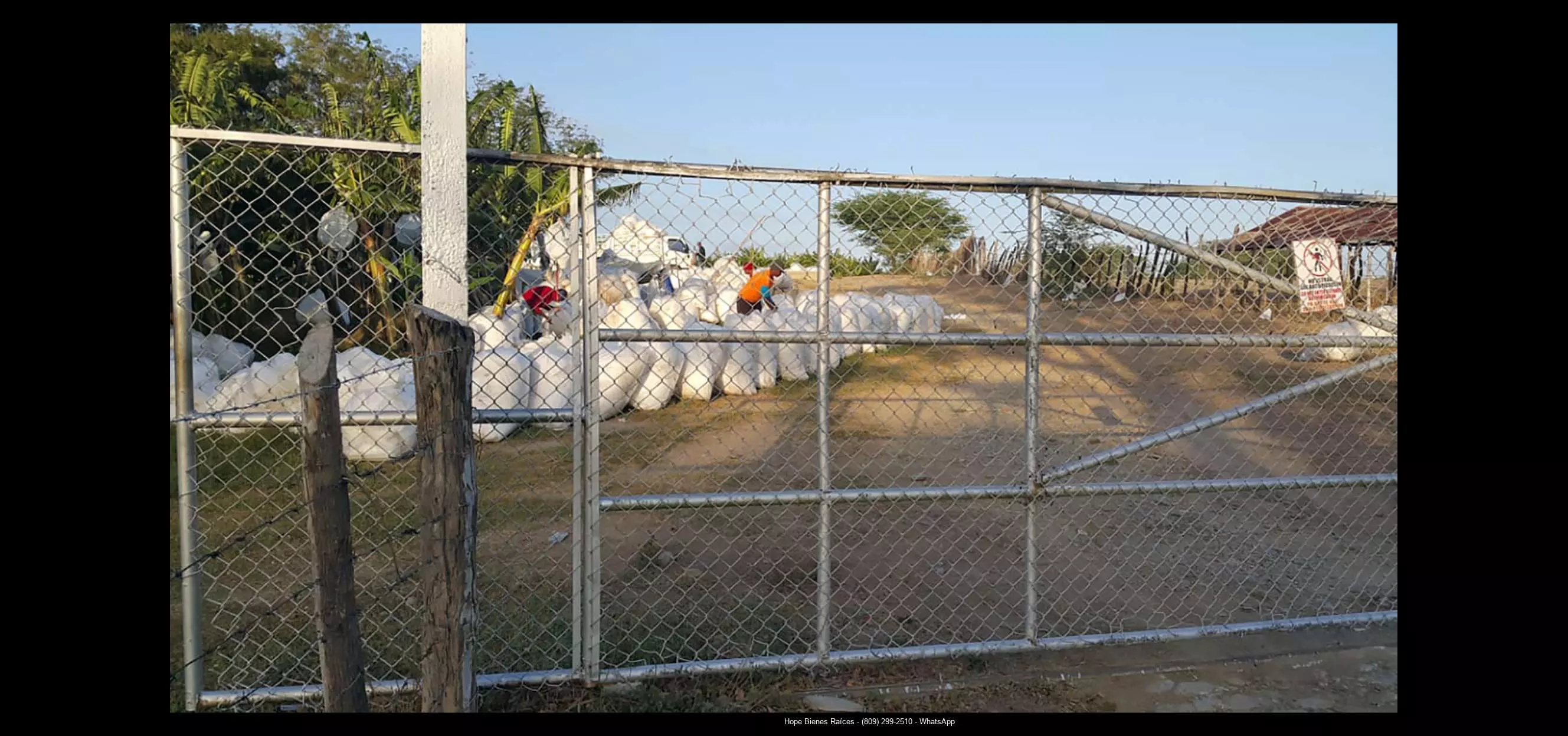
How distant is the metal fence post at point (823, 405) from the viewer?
3.14m

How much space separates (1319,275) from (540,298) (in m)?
5.54

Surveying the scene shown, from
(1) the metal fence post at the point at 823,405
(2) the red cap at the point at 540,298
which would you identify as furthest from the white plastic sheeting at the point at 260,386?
(1) the metal fence post at the point at 823,405

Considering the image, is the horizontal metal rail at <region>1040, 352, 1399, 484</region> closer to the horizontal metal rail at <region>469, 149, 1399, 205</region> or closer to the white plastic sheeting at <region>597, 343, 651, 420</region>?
the horizontal metal rail at <region>469, 149, 1399, 205</region>

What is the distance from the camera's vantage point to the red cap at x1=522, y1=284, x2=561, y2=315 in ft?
21.9

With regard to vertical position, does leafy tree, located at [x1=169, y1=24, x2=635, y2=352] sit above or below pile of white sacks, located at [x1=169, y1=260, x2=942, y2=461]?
above

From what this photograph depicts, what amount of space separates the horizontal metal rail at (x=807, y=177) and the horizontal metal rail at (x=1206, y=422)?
0.69 m

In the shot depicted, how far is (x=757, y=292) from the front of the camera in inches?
255

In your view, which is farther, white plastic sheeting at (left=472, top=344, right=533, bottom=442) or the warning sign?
white plastic sheeting at (left=472, top=344, right=533, bottom=442)

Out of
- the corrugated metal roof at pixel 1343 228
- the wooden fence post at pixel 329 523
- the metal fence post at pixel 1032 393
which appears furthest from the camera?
the corrugated metal roof at pixel 1343 228

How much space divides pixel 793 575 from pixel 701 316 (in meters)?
7.27

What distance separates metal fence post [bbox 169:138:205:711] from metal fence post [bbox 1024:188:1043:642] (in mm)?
2844

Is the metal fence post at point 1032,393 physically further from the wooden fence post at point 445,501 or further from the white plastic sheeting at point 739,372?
the white plastic sheeting at point 739,372

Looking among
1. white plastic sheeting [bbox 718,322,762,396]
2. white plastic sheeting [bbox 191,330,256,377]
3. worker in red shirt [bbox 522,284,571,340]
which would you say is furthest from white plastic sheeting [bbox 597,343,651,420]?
white plastic sheeting [bbox 191,330,256,377]
